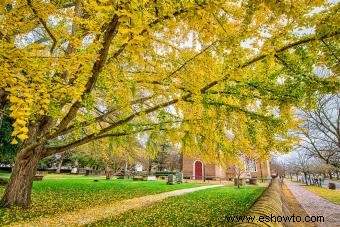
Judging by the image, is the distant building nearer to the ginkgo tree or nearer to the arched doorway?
the arched doorway

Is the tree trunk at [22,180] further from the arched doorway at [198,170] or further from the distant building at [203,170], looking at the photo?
the arched doorway at [198,170]

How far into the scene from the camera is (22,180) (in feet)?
31.0

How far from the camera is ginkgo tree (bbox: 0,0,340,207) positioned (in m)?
3.65

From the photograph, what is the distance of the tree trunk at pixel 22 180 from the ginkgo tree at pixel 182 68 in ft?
0.11

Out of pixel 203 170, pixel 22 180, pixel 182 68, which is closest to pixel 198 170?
pixel 203 170

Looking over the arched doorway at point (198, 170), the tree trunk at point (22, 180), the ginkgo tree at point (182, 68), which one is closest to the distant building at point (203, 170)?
the arched doorway at point (198, 170)

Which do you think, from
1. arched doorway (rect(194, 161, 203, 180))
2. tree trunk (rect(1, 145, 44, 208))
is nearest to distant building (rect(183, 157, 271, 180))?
arched doorway (rect(194, 161, 203, 180))

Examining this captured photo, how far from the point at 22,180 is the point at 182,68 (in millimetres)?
7366

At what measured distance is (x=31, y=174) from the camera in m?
9.72

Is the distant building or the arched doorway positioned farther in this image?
the arched doorway

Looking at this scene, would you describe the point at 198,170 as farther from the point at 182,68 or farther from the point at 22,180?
the point at 182,68

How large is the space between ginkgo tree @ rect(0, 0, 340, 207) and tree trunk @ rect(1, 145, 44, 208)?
3 cm

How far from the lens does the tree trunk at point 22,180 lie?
30.4 feet

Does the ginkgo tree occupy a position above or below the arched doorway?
above
